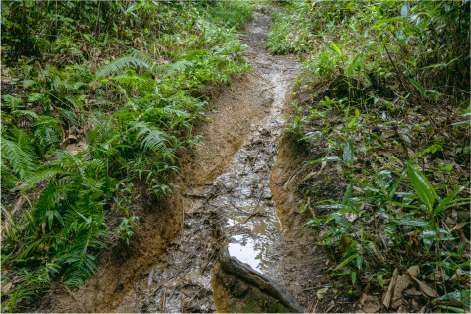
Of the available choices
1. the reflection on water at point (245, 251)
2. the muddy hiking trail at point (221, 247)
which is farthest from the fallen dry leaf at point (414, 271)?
the reflection on water at point (245, 251)

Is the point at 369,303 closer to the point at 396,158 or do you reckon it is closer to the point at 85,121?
the point at 396,158

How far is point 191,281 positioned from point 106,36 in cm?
465

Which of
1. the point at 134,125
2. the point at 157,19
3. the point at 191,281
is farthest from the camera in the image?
the point at 157,19

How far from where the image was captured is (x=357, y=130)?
397cm

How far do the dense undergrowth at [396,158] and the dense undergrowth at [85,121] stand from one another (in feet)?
5.58

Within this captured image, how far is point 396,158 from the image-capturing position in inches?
137

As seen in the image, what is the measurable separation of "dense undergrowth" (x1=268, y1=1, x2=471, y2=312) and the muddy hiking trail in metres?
0.36

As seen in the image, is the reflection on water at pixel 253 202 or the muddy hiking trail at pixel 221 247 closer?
the muddy hiking trail at pixel 221 247

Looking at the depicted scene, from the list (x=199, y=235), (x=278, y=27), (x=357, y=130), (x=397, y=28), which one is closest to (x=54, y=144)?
(x=199, y=235)

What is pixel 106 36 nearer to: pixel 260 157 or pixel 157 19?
pixel 157 19

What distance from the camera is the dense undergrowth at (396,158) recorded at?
2.56m

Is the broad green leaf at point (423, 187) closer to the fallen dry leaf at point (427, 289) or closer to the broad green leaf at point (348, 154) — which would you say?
the fallen dry leaf at point (427, 289)

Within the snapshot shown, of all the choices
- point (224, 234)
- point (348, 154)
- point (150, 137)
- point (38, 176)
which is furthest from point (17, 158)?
point (348, 154)

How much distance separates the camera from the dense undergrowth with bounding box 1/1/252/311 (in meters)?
3.18
